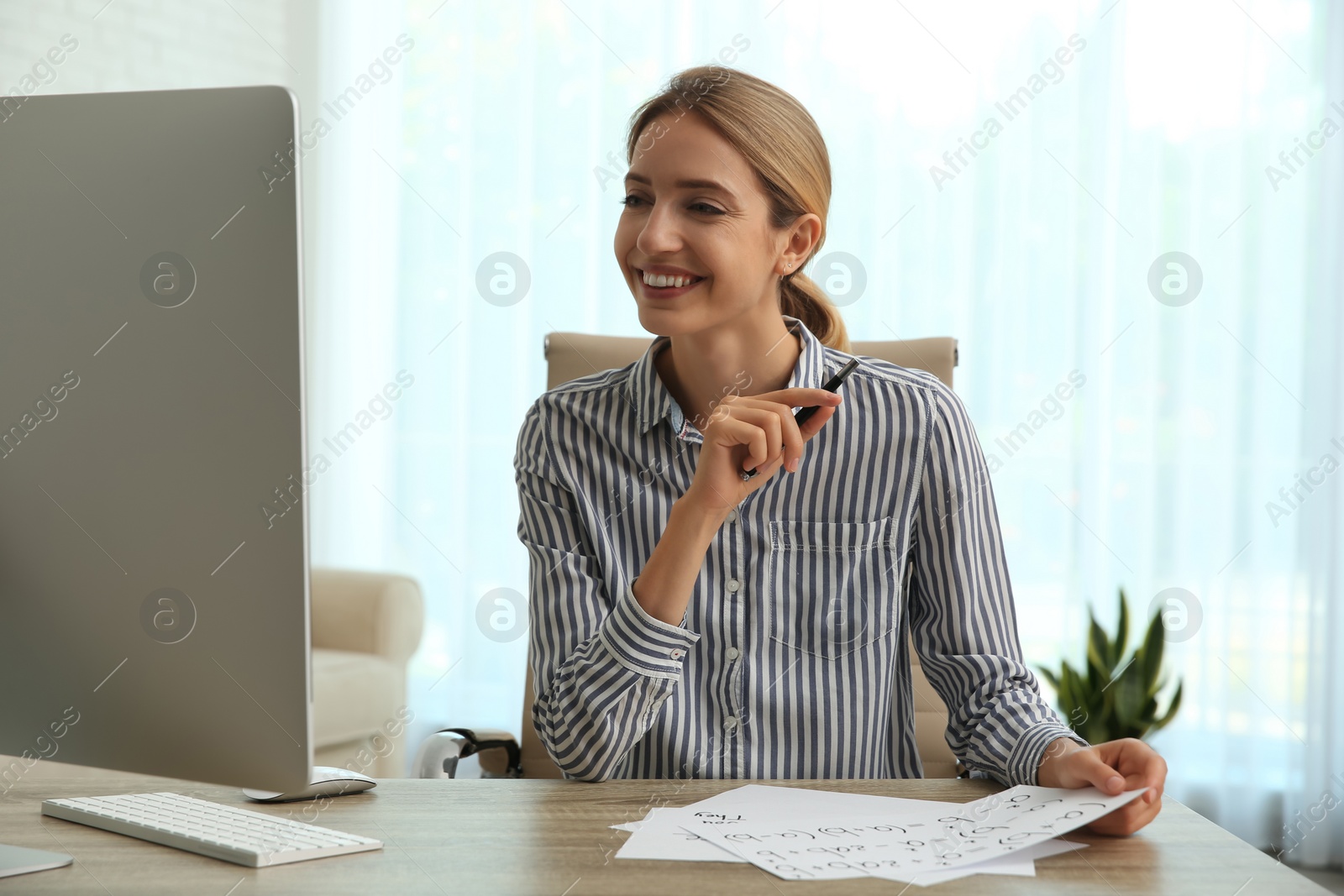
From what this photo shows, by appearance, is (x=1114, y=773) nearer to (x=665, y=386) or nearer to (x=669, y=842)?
(x=669, y=842)

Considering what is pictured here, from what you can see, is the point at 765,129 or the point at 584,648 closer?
the point at 584,648

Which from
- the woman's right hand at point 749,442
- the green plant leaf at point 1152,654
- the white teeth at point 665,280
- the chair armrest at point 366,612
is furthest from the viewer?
the chair armrest at point 366,612

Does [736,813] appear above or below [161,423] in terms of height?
below

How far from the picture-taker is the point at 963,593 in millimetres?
1310

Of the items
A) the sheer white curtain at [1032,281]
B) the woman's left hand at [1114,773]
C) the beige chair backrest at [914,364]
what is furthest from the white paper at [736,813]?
the sheer white curtain at [1032,281]

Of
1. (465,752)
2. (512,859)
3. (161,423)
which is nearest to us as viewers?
(161,423)

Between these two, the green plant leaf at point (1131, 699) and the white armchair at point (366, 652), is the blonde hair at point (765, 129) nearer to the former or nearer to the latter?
the green plant leaf at point (1131, 699)

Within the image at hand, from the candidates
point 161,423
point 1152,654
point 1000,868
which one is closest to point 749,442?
point 1000,868

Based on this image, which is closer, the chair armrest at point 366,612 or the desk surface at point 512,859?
the desk surface at point 512,859

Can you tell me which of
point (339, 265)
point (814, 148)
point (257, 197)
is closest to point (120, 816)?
point (257, 197)

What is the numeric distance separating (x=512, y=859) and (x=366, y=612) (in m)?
2.47

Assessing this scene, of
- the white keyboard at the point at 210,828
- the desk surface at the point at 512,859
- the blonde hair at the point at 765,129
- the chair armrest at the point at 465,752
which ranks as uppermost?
the blonde hair at the point at 765,129

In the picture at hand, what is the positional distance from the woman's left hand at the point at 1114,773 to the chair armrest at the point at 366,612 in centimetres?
243

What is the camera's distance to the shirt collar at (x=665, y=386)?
4.56 ft
